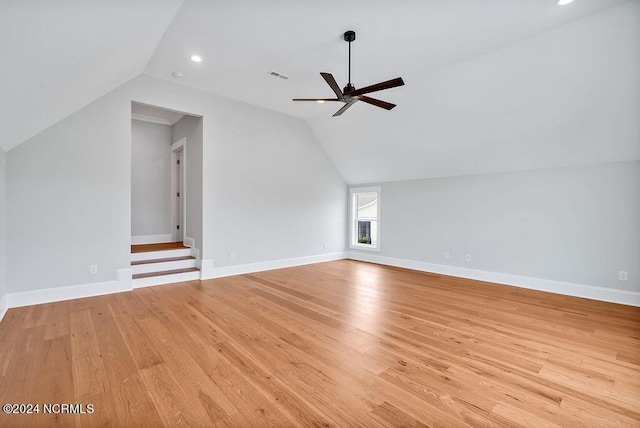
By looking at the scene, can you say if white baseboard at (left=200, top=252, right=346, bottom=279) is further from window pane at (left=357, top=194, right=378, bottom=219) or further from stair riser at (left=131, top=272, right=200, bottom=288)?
window pane at (left=357, top=194, right=378, bottom=219)

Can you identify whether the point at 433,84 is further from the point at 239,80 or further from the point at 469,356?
the point at 469,356

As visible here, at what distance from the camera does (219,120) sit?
16.6ft

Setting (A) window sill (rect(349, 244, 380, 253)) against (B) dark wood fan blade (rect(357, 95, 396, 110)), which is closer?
(B) dark wood fan blade (rect(357, 95, 396, 110))

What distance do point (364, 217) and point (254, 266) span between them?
10.2ft

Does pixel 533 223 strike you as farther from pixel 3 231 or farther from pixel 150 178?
pixel 150 178

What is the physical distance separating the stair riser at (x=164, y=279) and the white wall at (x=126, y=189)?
1.11 ft

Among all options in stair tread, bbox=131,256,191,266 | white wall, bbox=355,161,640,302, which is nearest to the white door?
stair tread, bbox=131,256,191,266

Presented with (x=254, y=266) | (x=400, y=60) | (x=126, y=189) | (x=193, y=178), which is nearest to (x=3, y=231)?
(x=126, y=189)

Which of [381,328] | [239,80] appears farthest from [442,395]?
[239,80]

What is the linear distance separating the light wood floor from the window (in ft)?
10.2

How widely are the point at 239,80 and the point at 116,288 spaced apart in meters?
3.56

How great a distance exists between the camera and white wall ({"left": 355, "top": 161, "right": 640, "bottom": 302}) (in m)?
3.82

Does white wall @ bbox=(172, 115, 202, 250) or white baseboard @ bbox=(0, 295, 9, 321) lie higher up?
white wall @ bbox=(172, 115, 202, 250)

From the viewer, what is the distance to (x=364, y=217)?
7.23 meters
